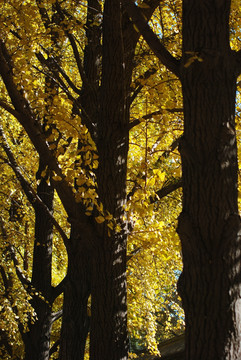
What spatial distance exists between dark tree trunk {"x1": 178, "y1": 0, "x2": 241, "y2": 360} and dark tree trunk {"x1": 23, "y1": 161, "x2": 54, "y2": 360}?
17.9 feet

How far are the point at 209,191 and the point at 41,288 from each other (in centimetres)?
642

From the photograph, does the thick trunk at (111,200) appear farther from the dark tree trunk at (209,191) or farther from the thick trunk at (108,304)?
the dark tree trunk at (209,191)

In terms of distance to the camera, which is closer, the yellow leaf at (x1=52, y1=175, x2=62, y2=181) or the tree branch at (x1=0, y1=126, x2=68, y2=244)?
the yellow leaf at (x1=52, y1=175, x2=62, y2=181)

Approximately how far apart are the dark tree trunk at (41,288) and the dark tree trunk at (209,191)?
5.47 m

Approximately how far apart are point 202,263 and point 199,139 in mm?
797

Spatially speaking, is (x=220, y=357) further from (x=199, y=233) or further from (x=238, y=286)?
(x=199, y=233)

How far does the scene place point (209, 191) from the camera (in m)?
2.92

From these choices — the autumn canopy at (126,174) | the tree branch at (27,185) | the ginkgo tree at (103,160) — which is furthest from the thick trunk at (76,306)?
the ginkgo tree at (103,160)

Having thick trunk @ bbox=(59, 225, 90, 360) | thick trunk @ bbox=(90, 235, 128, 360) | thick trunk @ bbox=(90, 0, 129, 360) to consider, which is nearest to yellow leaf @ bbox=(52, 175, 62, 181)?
thick trunk @ bbox=(90, 0, 129, 360)

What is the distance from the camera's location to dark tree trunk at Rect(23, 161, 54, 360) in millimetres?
8383

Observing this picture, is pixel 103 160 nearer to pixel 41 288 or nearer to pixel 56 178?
pixel 56 178

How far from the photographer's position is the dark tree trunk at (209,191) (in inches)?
110

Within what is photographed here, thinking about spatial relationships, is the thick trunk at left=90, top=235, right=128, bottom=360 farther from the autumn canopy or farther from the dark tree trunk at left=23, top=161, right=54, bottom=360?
the dark tree trunk at left=23, top=161, right=54, bottom=360

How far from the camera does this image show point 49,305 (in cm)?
844
